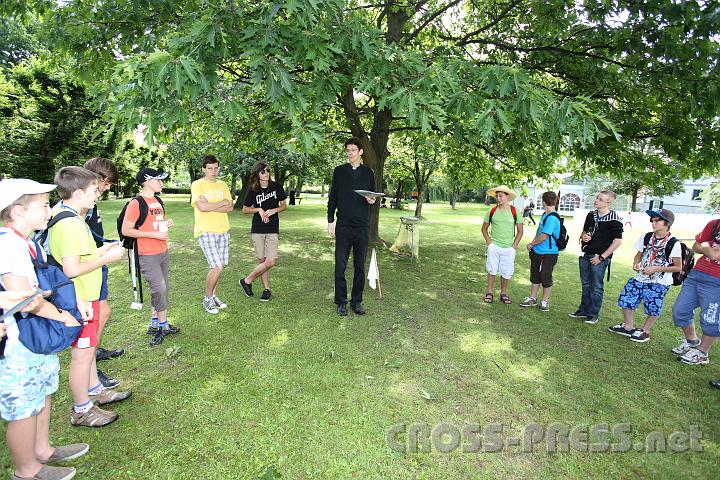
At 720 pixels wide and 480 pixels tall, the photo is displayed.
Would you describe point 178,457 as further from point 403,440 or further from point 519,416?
point 519,416

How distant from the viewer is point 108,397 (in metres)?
3.23

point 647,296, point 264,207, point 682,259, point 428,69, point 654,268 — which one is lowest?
point 647,296

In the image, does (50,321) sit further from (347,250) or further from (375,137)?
(375,137)

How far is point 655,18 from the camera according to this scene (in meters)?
5.59

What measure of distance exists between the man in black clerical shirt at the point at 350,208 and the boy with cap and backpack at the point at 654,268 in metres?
3.46

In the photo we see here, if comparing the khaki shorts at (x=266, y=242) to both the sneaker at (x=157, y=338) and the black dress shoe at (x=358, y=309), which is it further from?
the sneaker at (x=157, y=338)

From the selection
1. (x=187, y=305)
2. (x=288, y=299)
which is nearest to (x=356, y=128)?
(x=288, y=299)

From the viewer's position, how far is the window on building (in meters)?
42.7

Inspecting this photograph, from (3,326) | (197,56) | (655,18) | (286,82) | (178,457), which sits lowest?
(178,457)

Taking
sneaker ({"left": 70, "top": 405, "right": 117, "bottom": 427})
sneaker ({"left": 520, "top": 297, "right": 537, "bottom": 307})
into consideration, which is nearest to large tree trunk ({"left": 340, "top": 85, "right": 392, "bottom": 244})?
sneaker ({"left": 520, "top": 297, "right": 537, "bottom": 307})

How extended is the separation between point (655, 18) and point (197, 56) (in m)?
6.32

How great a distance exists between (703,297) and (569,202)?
4372cm

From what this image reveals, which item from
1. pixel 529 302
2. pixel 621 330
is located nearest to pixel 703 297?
pixel 621 330

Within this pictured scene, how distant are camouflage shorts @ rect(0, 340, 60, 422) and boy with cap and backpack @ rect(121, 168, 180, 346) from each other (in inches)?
78.6
